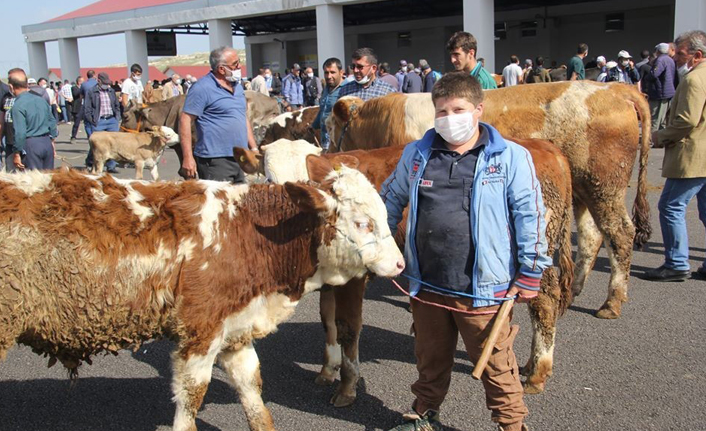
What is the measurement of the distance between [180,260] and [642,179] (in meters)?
4.73

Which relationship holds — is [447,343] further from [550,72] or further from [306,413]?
[550,72]

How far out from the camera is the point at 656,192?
1038cm

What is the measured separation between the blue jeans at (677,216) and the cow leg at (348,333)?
3803 millimetres

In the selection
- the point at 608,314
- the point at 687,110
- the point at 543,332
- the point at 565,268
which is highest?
the point at 687,110

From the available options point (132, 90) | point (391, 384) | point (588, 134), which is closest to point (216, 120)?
point (391, 384)

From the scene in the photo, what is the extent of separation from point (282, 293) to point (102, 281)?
91cm

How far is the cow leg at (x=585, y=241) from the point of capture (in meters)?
6.04

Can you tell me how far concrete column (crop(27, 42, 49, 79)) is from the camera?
40.3 m

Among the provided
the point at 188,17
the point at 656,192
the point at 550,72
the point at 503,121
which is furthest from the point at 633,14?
the point at 503,121

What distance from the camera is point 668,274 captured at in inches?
252

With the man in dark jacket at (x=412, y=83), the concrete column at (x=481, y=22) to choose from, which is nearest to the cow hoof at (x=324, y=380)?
the man in dark jacket at (x=412, y=83)

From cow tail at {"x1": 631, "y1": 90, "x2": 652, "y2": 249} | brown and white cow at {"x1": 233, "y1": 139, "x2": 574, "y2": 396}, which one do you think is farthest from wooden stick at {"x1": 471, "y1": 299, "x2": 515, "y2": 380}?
Answer: cow tail at {"x1": 631, "y1": 90, "x2": 652, "y2": 249}

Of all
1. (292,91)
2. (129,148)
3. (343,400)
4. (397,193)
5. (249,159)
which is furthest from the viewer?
(292,91)

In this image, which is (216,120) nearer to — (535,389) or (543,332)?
(543,332)
